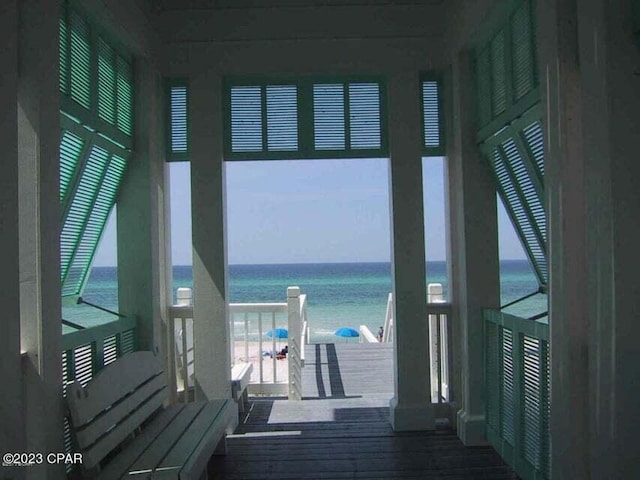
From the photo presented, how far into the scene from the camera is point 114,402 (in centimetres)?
312

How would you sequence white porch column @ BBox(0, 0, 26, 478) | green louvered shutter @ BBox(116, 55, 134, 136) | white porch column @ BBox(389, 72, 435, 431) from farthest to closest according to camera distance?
white porch column @ BBox(389, 72, 435, 431), green louvered shutter @ BBox(116, 55, 134, 136), white porch column @ BBox(0, 0, 26, 478)

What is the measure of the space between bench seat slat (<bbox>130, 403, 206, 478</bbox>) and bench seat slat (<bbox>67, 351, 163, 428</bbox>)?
0.32 metres

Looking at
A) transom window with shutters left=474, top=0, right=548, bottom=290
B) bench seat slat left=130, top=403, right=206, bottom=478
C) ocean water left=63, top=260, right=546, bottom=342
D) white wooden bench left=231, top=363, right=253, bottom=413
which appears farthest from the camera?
ocean water left=63, top=260, right=546, bottom=342

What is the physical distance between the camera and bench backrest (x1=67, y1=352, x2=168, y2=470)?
2.69 meters

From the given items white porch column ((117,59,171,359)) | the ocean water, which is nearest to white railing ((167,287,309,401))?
white porch column ((117,59,171,359))

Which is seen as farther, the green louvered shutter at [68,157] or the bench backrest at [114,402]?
the green louvered shutter at [68,157]

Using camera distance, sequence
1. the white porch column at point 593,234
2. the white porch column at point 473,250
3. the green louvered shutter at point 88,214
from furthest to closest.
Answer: the white porch column at point 473,250 → the green louvered shutter at point 88,214 → the white porch column at point 593,234

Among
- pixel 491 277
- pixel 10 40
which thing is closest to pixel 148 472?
pixel 10 40

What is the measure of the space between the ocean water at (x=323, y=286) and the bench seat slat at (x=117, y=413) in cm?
1826

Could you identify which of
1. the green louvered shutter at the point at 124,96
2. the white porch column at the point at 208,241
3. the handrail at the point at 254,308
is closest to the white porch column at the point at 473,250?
the white porch column at the point at 208,241

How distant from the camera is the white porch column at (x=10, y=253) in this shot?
7.75 ft

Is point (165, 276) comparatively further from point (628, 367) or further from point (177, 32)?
point (628, 367)

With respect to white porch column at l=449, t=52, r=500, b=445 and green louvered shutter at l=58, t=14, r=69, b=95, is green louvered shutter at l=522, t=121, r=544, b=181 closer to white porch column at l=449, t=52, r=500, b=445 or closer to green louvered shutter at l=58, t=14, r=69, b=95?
white porch column at l=449, t=52, r=500, b=445

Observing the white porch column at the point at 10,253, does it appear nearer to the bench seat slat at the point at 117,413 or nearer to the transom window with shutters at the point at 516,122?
the bench seat slat at the point at 117,413
